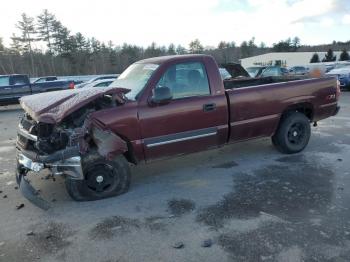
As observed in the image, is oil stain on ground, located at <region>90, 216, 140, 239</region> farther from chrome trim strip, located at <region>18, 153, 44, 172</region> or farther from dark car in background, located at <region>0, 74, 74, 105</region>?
dark car in background, located at <region>0, 74, 74, 105</region>

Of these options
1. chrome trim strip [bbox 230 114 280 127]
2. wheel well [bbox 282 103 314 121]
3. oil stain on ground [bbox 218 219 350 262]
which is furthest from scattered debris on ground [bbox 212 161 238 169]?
oil stain on ground [bbox 218 219 350 262]

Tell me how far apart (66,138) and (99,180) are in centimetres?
75

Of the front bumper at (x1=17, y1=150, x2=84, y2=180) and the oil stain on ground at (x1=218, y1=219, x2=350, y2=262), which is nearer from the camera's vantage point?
the oil stain on ground at (x1=218, y1=219, x2=350, y2=262)

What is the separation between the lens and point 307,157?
21.5ft

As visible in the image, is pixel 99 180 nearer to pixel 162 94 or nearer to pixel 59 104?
pixel 59 104

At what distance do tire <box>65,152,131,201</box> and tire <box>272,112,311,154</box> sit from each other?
3110mm

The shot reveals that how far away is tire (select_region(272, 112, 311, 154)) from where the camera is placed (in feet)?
21.7

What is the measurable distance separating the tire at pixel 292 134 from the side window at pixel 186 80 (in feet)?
6.26

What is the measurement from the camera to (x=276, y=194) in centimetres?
486

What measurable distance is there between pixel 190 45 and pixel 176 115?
87.9 m

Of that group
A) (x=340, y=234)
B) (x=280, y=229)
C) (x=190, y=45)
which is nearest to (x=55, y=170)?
(x=280, y=229)

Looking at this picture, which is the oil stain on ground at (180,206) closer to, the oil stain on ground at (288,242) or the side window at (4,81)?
the oil stain on ground at (288,242)

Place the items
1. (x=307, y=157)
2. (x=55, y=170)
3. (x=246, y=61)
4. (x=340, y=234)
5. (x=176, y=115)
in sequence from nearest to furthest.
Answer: (x=340, y=234), (x=55, y=170), (x=176, y=115), (x=307, y=157), (x=246, y=61)

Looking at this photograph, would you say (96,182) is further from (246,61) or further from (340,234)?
(246,61)
